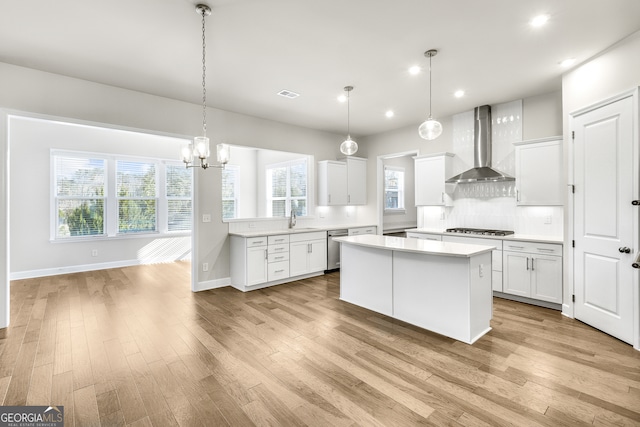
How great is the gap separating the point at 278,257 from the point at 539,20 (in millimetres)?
4357

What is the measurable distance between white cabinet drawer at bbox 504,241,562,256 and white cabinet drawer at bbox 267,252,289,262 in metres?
3.37

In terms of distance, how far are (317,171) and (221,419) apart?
5052mm

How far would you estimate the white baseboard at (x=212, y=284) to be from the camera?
478 cm

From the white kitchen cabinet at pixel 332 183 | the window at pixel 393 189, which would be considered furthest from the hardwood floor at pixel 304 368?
the window at pixel 393 189

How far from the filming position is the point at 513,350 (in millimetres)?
2766

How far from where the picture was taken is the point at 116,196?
259 inches

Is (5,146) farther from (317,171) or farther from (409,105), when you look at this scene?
(409,105)

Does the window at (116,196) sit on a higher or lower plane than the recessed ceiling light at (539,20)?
lower

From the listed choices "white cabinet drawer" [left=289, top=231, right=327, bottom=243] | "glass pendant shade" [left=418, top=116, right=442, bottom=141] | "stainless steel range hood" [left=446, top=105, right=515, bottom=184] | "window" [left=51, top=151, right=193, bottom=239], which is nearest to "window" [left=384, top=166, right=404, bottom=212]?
"white cabinet drawer" [left=289, top=231, right=327, bottom=243]

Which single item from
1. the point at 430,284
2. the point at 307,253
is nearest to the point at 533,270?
the point at 430,284

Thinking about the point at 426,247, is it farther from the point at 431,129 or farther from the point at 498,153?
the point at 498,153

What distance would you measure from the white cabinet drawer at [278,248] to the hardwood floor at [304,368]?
1172 mm

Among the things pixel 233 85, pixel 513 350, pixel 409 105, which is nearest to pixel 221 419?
pixel 513 350

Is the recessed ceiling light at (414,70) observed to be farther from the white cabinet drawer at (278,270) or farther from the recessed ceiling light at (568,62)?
the white cabinet drawer at (278,270)
